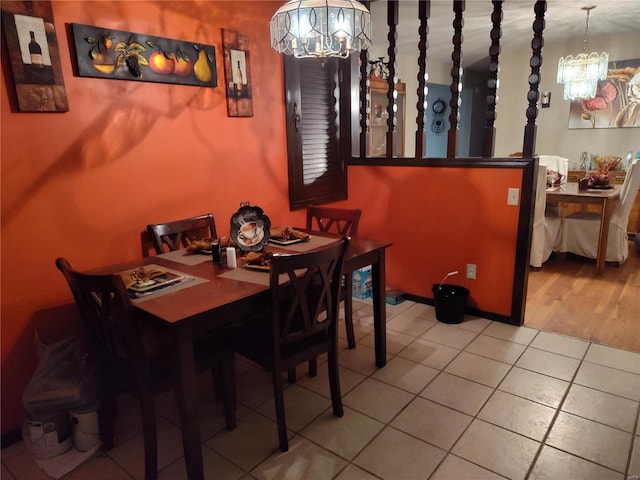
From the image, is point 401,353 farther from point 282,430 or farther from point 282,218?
point 282,218

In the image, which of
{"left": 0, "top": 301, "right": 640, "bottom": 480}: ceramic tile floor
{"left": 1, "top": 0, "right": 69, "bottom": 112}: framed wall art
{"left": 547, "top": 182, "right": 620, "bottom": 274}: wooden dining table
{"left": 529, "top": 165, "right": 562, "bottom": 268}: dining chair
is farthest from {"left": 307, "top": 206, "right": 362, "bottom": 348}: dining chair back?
{"left": 547, "top": 182, "right": 620, "bottom": 274}: wooden dining table

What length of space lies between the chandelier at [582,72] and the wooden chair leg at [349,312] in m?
3.70

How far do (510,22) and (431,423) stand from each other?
4166 millimetres

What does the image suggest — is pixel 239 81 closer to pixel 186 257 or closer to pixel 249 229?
pixel 249 229

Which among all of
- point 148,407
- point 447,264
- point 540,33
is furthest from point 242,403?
point 540,33

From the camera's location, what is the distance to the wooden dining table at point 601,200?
12.3 feet

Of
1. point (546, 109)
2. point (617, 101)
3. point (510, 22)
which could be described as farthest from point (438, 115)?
point (510, 22)

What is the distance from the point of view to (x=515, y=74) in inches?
242

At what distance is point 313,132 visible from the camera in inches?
128

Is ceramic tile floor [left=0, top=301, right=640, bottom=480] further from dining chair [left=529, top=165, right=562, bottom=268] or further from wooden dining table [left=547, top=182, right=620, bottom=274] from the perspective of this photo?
wooden dining table [left=547, top=182, right=620, bottom=274]

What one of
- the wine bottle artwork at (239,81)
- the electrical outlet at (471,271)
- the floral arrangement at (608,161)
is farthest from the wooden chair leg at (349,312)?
the floral arrangement at (608,161)

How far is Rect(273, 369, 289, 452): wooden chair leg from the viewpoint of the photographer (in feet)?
5.80

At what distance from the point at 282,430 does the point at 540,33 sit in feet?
8.40

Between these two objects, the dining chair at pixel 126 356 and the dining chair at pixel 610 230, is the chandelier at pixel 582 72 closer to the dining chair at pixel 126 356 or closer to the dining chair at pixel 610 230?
the dining chair at pixel 610 230
